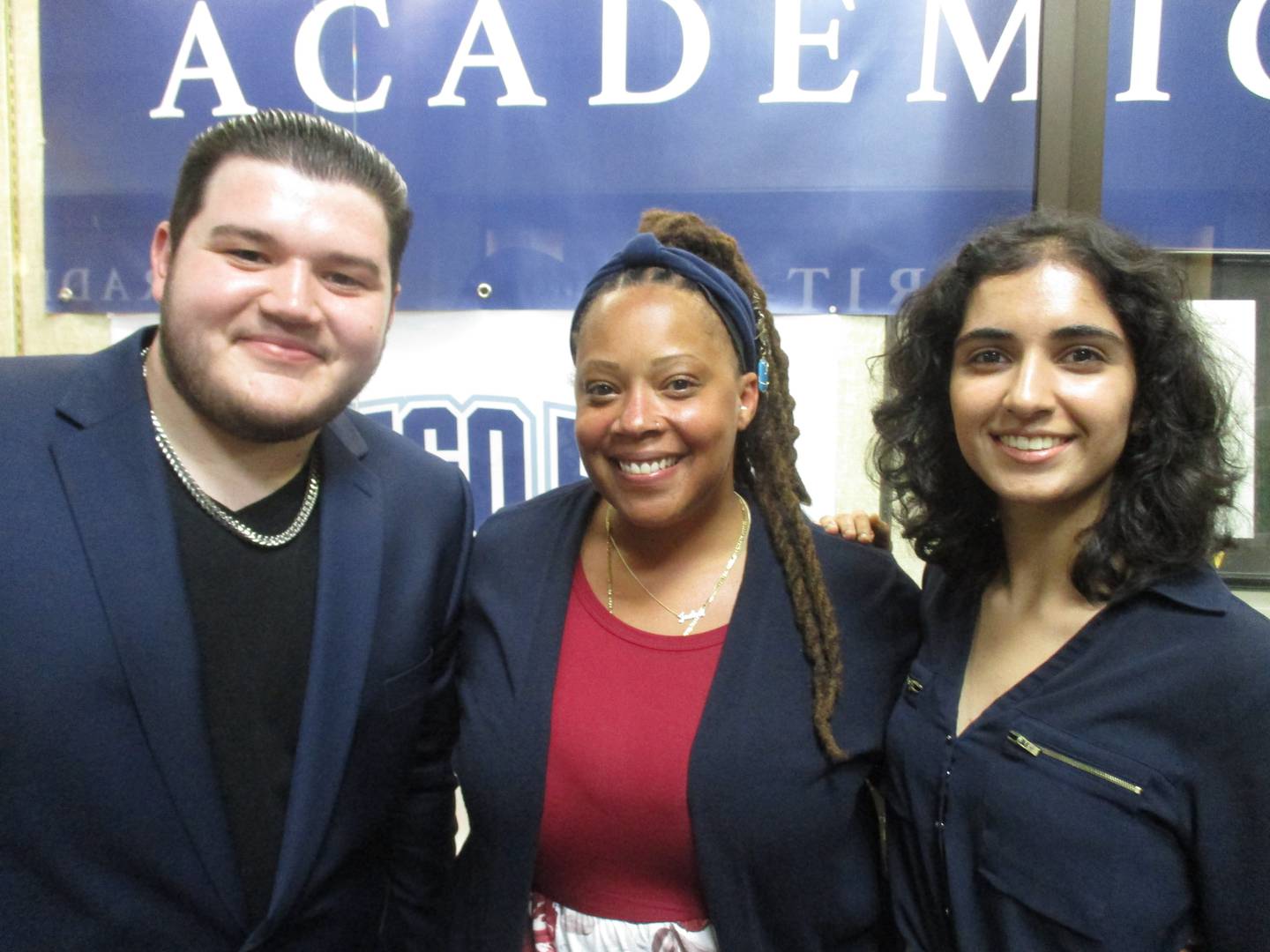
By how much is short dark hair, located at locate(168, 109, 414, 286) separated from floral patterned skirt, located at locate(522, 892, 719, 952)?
1.11 m

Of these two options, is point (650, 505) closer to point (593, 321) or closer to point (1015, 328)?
point (593, 321)

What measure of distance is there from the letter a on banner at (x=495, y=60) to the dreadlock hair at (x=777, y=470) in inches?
31.3

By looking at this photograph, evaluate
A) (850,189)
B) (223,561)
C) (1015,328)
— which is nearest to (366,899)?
(223,561)

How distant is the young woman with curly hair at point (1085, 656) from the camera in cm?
93

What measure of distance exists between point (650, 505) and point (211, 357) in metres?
0.65

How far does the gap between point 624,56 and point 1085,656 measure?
5.84 ft

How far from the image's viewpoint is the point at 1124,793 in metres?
0.94

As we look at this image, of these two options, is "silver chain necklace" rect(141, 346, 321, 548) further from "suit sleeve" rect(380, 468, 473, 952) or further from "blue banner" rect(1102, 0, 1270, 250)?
"blue banner" rect(1102, 0, 1270, 250)

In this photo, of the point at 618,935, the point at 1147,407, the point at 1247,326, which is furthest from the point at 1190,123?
the point at 618,935

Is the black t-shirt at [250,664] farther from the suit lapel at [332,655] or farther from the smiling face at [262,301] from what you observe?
the smiling face at [262,301]

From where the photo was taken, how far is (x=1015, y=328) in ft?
3.53

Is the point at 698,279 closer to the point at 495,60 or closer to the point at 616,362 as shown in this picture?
the point at 616,362

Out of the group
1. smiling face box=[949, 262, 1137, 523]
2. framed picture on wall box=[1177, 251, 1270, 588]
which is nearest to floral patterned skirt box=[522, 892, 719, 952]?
smiling face box=[949, 262, 1137, 523]

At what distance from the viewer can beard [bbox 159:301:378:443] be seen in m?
Result: 1.05
